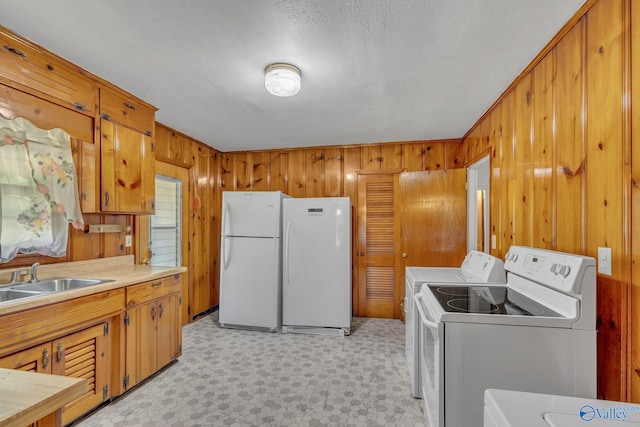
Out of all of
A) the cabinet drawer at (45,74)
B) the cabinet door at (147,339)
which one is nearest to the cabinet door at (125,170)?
the cabinet drawer at (45,74)

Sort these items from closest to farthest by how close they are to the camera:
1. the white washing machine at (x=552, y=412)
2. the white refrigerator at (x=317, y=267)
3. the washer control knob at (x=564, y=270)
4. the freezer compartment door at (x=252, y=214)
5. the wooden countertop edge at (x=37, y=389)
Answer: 1. the wooden countertop edge at (x=37, y=389)
2. the white washing machine at (x=552, y=412)
3. the washer control knob at (x=564, y=270)
4. the white refrigerator at (x=317, y=267)
5. the freezer compartment door at (x=252, y=214)

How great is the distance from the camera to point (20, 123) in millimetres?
1854

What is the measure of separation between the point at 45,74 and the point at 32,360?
1.75 m

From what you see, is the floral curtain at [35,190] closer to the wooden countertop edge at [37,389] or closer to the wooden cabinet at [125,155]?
the wooden cabinet at [125,155]

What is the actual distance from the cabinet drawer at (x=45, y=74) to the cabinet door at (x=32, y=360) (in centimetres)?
157

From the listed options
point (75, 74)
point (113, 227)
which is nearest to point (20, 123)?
point (75, 74)

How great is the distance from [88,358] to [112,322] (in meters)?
0.24

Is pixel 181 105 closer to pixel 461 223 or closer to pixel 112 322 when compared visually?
pixel 112 322

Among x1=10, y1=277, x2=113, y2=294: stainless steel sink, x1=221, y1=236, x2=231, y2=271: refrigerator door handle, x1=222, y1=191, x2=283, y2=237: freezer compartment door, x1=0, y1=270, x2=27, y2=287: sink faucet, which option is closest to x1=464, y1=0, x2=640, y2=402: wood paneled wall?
x1=222, y1=191, x2=283, y2=237: freezer compartment door

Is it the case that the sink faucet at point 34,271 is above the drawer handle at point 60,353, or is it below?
above

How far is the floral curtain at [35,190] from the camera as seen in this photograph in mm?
1790

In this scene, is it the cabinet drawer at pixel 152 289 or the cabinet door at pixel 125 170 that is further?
the cabinet door at pixel 125 170

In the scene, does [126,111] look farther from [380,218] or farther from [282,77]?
[380,218]

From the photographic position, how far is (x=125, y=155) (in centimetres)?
254
